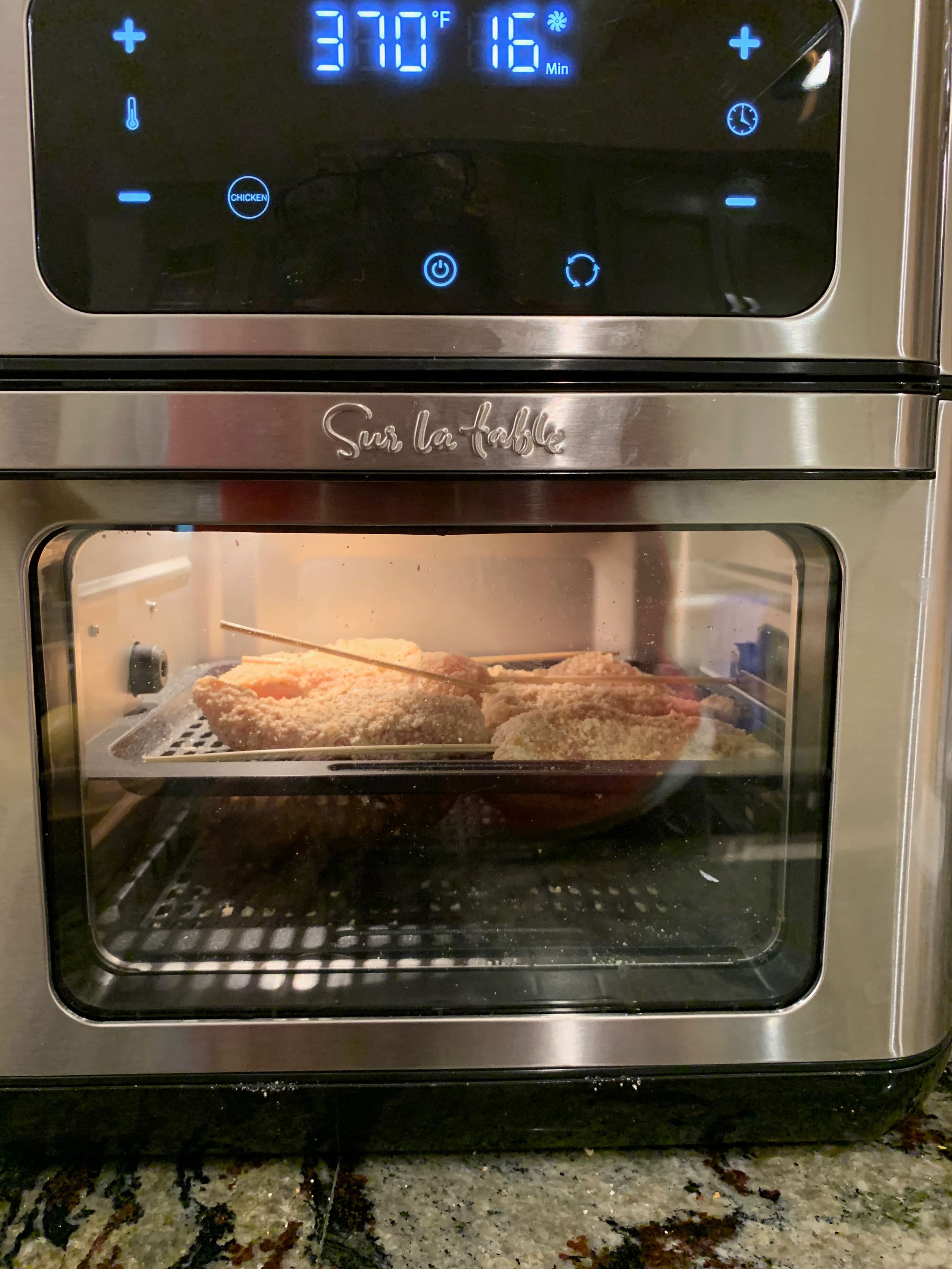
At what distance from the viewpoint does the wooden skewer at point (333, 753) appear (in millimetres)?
624

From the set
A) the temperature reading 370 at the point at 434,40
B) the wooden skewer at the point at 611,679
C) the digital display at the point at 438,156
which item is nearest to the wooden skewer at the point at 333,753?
the wooden skewer at the point at 611,679

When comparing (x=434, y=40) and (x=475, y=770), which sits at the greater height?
(x=434, y=40)

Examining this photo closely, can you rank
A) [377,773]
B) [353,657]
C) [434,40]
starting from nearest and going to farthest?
[434,40], [377,773], [353,657]

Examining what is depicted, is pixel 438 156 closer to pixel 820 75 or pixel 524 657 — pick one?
Result: pixel 820 75

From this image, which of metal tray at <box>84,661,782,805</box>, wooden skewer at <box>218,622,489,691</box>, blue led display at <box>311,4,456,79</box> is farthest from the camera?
wooden skewer at <box>218,622,489,691</box>

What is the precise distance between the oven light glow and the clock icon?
0.10 feet

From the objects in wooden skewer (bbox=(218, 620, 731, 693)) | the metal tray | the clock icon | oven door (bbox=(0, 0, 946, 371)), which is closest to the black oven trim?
the metal tray

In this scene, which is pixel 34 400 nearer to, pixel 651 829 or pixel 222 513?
pixel 222 513

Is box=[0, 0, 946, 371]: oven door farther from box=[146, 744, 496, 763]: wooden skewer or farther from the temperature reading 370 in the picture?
box=[146, 744, 496, 763]: wooden skewer

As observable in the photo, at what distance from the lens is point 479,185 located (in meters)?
0.46

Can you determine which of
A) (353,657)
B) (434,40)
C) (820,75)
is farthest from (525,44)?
(353,657)

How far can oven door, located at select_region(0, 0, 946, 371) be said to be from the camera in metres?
0.45

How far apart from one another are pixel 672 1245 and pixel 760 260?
567mm

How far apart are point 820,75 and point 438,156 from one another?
217 millimetres
